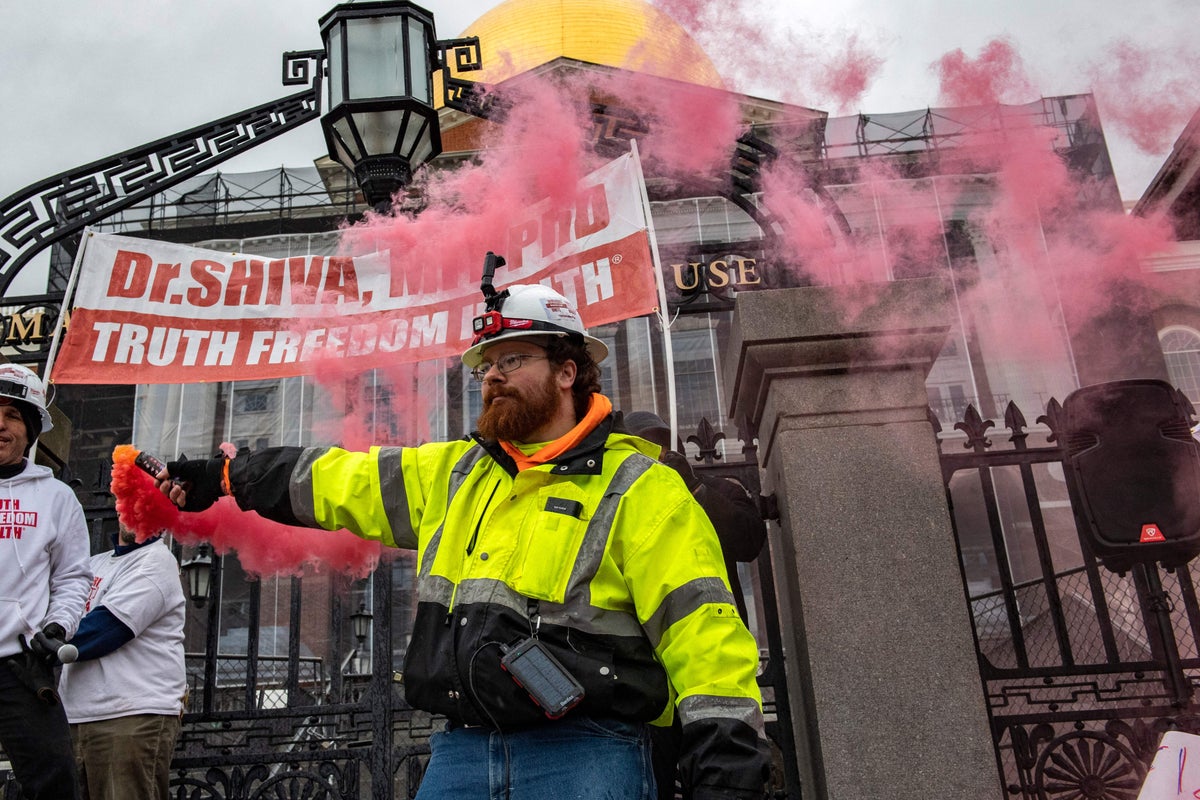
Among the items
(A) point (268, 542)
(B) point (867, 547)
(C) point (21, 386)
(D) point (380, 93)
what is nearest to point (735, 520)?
(B) point (867, 547)

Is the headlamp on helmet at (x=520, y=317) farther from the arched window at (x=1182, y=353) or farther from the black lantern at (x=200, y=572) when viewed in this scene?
the arched window at (x=1182, y=353)

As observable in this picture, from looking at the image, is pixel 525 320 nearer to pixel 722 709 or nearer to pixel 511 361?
pixel 511 361

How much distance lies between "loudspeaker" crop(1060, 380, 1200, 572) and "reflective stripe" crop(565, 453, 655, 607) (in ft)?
7.32

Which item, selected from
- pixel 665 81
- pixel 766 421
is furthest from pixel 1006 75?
pixel 766 421

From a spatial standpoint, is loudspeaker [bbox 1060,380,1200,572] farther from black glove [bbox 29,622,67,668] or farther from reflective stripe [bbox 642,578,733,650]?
black glove [bbox 29,622,67,668]

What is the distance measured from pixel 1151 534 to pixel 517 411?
266 centimetres

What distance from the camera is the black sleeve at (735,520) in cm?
423

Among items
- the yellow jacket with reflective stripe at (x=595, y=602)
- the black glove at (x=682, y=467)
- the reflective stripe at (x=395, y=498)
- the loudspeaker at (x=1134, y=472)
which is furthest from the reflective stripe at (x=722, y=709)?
the loudspeaker at (x=1134, y=472)

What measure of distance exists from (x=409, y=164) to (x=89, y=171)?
2.20 metres

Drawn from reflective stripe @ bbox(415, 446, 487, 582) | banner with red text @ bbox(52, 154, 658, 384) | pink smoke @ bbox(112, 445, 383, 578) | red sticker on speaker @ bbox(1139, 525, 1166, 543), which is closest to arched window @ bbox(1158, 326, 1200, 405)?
banner with red text @ bbox(52, 154, 658, 384)

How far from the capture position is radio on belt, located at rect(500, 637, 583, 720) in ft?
8.46

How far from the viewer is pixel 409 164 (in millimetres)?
5871

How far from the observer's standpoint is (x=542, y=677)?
8.57ft

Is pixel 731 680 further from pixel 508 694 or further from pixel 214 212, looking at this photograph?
pixel 214 212
